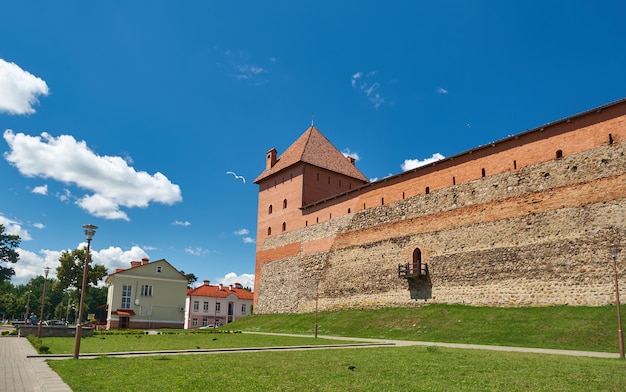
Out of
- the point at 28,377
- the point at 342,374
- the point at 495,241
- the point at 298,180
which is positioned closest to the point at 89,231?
the point at 28,377

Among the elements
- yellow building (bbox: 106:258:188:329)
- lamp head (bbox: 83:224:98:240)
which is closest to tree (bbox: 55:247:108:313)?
yellow building (bbox: 106:258:188:329)

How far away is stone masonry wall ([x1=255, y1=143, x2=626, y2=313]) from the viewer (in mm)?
19500

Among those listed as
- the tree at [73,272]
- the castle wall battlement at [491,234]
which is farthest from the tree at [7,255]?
the castle wall battlement at [491,234]

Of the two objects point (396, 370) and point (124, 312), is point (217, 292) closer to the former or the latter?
point (124, 312)

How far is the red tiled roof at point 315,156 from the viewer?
131 feet

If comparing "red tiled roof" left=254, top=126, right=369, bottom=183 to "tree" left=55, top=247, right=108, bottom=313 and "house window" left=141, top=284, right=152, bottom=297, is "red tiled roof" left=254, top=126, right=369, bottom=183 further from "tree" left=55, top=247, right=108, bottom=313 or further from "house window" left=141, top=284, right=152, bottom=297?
"tree" left=55, top=247, right=108, bottom=313

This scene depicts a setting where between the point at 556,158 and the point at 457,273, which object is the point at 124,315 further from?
the point at 556,158

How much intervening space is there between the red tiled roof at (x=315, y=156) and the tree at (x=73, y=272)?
26382 millimetres

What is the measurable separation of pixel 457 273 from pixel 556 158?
7.46 metres

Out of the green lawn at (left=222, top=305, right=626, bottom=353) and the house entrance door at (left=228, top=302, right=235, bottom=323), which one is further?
the house entrance door at (left=228, top=302, right=235, bottom=323)

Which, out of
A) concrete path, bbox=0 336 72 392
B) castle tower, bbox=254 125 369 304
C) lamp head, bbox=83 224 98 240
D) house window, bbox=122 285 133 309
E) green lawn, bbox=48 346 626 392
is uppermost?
castle tower, bbox=254 125 369 304

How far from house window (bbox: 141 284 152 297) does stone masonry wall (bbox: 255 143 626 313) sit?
71.0 ft

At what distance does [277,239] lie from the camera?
3991 centimetres

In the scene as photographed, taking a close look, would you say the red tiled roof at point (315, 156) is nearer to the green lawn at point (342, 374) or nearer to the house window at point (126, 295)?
the house window at point (126, 295)
